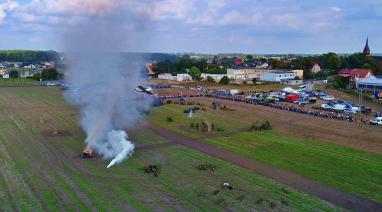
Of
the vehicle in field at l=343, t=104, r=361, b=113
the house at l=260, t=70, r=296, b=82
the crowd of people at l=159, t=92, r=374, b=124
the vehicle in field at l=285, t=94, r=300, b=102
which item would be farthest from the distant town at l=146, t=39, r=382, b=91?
the vehicle in field at l=343, t=104, r=361, b=113

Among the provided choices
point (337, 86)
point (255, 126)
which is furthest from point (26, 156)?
point (337, 86)

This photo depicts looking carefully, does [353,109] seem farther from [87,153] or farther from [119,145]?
[87,153]

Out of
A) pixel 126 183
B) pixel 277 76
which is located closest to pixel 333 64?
pixel 277 76

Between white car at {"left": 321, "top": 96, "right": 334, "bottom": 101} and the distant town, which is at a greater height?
the distant town

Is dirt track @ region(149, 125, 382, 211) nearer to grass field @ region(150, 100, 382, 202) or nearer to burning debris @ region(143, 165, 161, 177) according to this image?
grass field @ region(150, 100, 382, 202)

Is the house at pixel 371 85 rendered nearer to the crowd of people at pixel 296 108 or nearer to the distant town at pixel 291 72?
the distant town at pixel 291 72

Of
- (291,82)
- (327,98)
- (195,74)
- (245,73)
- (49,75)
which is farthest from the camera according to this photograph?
(49,75)

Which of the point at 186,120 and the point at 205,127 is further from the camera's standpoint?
the point at 186,120
